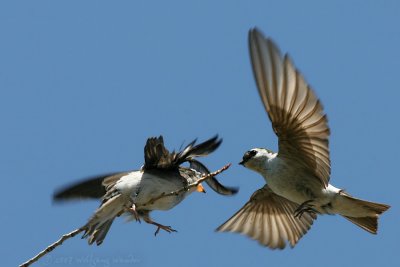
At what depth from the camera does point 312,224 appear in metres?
7.70

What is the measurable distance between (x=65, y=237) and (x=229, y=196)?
2.50 metres

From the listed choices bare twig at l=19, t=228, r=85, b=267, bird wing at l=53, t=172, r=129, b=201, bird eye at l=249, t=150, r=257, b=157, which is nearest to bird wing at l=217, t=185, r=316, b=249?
bird eye at l=249, t=150, r=257, b=157

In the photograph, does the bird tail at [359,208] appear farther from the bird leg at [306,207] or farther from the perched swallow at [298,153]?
the bird leg at [306,207]

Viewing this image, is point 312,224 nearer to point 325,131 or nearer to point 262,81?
point 325,131

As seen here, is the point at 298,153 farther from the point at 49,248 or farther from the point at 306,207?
the point at 49,248

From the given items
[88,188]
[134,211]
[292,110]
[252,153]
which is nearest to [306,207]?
[252,153]

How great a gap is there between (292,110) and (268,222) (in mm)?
2036

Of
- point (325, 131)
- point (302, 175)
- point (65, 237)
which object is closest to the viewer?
point (65, 237)

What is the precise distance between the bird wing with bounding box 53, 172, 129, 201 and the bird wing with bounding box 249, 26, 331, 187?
62.8 inches

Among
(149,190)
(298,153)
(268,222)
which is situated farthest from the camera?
(268,222)

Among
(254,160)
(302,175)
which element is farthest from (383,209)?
(254,160)

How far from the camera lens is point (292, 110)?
625 centimetres

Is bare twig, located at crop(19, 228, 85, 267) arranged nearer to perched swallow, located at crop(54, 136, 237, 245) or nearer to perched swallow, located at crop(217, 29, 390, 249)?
perched swallow, located at crop(54, 136, 237, 245)

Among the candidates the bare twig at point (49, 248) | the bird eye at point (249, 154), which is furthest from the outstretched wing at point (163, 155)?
the bare twig at point (49, 248)
